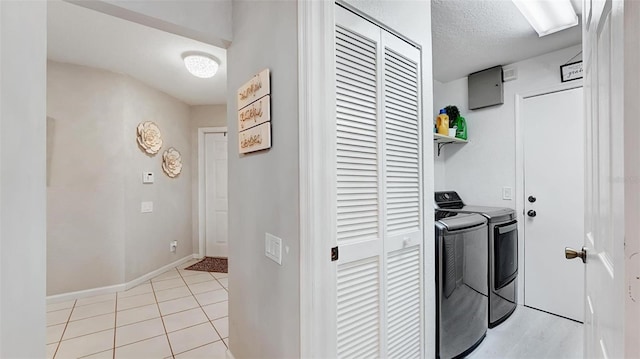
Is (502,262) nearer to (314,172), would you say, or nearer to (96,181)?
(314,172)

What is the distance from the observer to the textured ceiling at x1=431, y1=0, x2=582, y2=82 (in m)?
1.91

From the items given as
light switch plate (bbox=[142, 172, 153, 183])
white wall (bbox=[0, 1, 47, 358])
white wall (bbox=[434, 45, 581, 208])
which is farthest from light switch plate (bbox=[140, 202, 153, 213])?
white wall (bbox=[434, 45, 581, 208])

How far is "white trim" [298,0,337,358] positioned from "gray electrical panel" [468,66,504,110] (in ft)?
7.98

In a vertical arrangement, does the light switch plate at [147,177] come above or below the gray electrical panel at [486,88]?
below

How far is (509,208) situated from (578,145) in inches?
29.4

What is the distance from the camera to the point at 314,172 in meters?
1.05

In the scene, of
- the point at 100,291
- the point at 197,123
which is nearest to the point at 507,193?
the point at 197,123

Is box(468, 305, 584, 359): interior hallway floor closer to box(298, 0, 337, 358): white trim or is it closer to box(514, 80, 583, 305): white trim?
box(514, 80, 583, 305): white trim

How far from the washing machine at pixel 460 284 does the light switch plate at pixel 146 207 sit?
10.8ft

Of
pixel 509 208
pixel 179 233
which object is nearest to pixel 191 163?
pixel 179 233

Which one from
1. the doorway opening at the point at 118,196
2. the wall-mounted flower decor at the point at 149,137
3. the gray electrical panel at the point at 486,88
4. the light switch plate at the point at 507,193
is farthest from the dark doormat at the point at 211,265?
the gray electrical panel at the point at 486,88

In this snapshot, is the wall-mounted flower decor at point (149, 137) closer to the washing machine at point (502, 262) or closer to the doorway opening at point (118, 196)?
the doorway opening at point (118, 196)

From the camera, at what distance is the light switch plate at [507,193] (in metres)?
2.78

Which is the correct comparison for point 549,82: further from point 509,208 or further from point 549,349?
point 549,349
